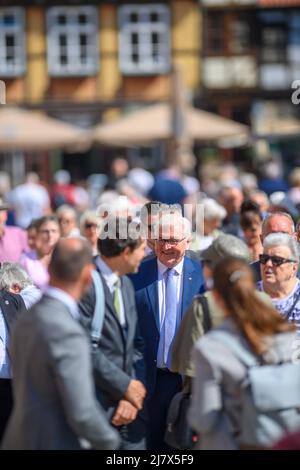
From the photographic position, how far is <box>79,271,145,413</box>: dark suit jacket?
5867 mm

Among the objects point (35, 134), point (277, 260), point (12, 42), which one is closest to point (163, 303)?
point (277, 260)

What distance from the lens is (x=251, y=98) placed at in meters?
35.8

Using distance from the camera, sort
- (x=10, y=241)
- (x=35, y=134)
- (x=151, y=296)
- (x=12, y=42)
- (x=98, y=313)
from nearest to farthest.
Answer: (x=98, y=313), (x=151, y=296), (x=10, y=241), (x=35, y=134), (x=12, y=42)

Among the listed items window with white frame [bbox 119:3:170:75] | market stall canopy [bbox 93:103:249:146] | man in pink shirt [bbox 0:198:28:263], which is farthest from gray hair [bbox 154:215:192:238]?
window with white frame [bbox 119:3:170:75]

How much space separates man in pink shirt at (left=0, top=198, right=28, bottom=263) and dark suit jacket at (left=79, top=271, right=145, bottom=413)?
12.4ft

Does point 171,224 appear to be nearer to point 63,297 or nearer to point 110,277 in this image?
point 110,277

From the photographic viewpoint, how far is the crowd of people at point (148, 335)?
4.59m

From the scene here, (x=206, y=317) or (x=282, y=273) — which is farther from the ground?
(x=282, y=273)

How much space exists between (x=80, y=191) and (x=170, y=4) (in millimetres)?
15403

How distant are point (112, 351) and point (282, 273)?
1.07 m

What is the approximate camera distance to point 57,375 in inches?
178

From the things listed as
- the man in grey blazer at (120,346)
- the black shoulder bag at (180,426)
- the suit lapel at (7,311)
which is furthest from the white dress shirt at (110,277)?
the suit lapel at (7,311)
